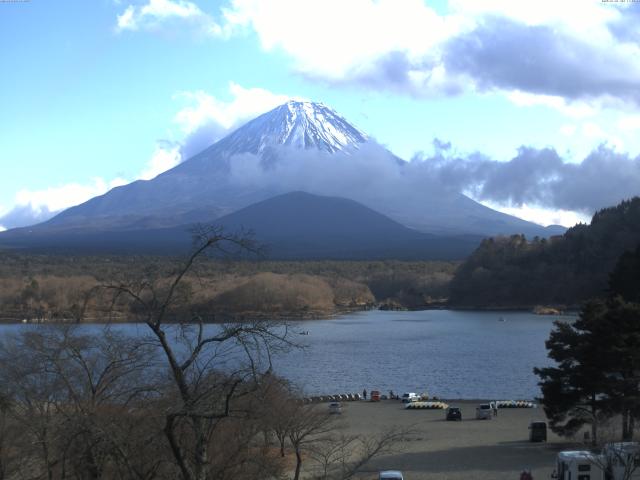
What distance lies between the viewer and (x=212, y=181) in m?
169

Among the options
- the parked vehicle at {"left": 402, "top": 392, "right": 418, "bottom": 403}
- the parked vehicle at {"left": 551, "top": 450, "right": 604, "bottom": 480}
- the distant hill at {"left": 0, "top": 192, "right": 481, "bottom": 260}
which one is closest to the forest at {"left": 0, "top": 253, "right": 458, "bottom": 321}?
the distant hill at {"left": 0, "top": 192, "right": 481, "bottom": 260}

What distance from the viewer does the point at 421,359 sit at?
3497cm

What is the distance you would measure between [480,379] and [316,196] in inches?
5544

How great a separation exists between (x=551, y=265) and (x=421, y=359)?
4660 cm

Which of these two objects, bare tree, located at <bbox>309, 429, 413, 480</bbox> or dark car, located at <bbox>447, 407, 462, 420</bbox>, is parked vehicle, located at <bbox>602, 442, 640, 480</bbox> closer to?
bare tree, located at <bbox>309, 429, 413, 480</bbox>

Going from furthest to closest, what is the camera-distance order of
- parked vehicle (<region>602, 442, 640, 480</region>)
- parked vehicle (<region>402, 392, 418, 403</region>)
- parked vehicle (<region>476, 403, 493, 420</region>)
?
parked vehicle (<region>402, 392, 418, 403</region>) → parked vehicle (<region>476, 403, 493, 420</region>) → parked vehicle (<region>602, 442, 640, 480</region>)

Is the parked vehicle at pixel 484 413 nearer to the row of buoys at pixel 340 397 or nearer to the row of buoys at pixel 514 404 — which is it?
the row of buoys at pixel 514 404

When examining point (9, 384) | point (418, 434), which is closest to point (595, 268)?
point (418, 434)

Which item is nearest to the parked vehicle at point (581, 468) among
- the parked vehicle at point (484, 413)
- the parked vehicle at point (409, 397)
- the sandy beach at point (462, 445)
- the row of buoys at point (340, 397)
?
the sandy beach at point (462, 445)

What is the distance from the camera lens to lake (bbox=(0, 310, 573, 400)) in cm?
2709

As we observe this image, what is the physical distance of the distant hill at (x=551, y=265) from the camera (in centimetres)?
7319

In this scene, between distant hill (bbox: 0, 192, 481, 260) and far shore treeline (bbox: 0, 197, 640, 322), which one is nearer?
far shore treeline (bbox: 0, 197, 640, 322)

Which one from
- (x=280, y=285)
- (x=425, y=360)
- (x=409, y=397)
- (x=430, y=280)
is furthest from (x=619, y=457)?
(x=430, y=280)

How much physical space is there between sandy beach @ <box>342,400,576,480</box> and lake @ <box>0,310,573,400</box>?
236 cm
